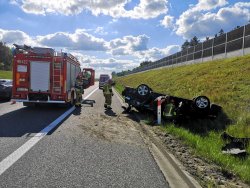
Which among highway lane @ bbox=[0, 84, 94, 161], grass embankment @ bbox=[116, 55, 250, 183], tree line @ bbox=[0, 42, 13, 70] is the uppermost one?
tree line @ bbox=[0, 42, 13, 70]

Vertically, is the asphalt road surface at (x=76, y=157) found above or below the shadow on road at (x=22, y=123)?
below

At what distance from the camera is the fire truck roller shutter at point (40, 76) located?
1831 centimetres

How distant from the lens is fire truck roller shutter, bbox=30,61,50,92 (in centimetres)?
1831

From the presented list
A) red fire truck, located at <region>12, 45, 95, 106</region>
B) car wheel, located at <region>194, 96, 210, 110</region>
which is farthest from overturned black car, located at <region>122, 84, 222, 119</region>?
red fire truck, located at <region>12, 45, 95, 106</region>

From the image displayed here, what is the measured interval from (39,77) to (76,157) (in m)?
11.1

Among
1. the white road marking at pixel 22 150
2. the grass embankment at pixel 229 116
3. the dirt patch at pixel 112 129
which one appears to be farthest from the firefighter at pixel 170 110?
the white road marking at pixel 22 150

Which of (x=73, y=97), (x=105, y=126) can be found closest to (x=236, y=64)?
(x=73, y=97)

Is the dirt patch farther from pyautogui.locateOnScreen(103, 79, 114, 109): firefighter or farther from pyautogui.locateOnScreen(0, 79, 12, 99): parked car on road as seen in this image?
pyautogui.locateOnScreen(0, 79, 12, 99): parked car on road

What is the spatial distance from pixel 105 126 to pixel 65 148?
4.28 meters

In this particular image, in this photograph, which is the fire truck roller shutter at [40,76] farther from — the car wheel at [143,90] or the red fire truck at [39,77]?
the car wheel at [143,90]

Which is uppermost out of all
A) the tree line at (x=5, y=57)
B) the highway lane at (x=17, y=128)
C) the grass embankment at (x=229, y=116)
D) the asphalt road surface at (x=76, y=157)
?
the tree line at (x=5, y=57)

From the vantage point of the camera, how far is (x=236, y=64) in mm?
24906

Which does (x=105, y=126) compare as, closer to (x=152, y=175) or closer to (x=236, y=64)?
(x=152, y=175)

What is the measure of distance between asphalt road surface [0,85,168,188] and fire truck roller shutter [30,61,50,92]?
5.41 m
